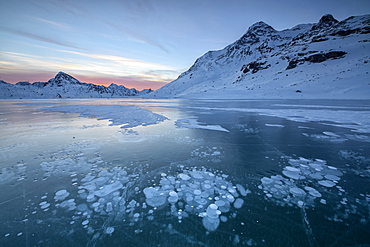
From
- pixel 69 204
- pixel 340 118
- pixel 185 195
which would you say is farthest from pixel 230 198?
pixel 340 118

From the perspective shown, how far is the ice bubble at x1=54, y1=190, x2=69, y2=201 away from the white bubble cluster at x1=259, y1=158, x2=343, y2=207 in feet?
13.1

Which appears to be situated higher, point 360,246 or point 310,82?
point 310,82

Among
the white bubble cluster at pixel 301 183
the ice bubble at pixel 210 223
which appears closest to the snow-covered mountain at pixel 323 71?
the white bubble cluster at pixel 301 183

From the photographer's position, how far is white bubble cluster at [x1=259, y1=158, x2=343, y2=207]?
10.5 ft

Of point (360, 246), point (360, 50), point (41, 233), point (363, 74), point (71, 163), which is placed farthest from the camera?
point (360, 50)

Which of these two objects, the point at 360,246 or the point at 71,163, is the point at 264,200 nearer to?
the point at 360,246

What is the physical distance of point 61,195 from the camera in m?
3.35

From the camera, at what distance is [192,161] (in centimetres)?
493

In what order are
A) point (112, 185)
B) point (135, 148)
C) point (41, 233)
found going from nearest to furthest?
1. point (41, 233)
2. point (112, 185)
3. point (135, 148)

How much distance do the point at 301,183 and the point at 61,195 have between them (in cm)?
504

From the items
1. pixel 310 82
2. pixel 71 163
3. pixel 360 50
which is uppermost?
pixel 360 50

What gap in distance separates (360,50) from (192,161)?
82521mm

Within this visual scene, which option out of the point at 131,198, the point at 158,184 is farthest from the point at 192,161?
the point at 131,198

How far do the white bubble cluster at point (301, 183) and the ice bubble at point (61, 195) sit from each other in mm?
3989
